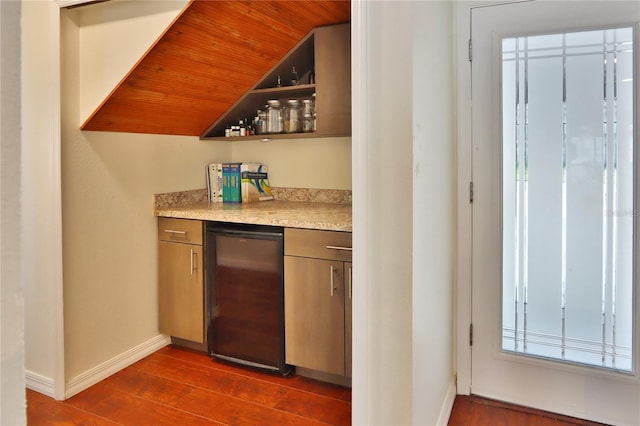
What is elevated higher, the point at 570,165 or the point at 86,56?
the point at 86,56

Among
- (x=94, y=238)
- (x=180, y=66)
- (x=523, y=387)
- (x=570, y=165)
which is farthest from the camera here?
(x=94, y=238)

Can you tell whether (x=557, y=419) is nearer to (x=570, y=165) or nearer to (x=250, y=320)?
(x=570, y=165)

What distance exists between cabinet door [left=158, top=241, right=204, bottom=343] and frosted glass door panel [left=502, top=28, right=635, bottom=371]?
1.79 meters

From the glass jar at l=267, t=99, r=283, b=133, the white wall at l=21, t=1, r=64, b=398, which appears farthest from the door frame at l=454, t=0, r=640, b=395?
the white wall at l=21, t=1, r=64, b=398

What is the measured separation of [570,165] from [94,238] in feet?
8.28

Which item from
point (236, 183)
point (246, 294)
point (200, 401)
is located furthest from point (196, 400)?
point (236, 183)

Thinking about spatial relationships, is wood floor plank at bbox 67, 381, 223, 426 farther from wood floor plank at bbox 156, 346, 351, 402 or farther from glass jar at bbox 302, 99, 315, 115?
glass jar at bbox 302, 99, 315, 115

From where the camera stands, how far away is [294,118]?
9.55 feet

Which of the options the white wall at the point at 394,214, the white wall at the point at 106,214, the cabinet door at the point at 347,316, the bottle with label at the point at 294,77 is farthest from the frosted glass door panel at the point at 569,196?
the white wall at the point at 106,214

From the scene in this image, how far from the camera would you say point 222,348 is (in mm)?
2779

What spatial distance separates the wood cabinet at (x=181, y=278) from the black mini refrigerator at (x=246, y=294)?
0.25 ft

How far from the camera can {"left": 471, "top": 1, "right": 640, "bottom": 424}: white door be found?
202cm

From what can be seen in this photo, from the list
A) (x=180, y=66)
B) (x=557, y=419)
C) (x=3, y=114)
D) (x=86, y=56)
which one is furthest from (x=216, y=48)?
(x=557, y=419)

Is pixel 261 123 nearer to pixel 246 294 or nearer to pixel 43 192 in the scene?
pixel 246 294
